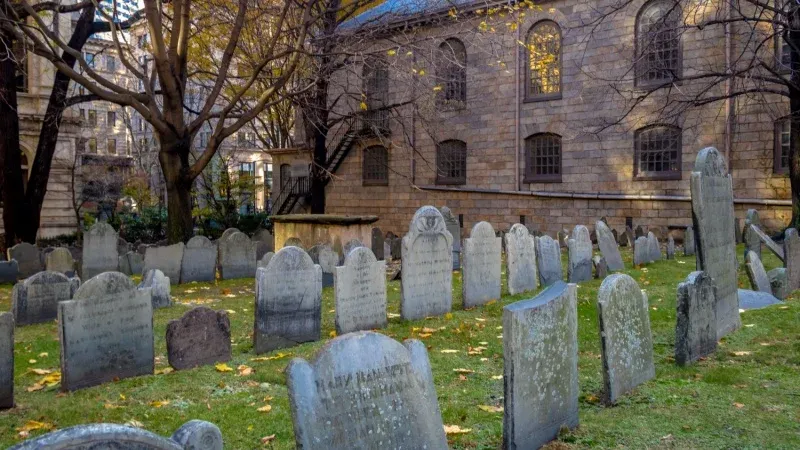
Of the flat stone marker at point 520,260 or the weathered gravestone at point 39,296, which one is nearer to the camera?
the weathered gravestone at point 39,296

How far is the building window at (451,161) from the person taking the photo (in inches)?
1112

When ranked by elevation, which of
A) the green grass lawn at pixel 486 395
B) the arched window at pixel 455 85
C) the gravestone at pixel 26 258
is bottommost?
the green grass lawn at pixel 486 395

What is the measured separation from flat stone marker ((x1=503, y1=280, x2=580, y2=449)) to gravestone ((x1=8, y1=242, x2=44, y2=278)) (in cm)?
1370

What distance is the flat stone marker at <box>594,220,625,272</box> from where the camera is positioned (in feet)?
47.0

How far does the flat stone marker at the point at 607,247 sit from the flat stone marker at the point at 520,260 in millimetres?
2439

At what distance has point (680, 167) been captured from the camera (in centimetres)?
2280

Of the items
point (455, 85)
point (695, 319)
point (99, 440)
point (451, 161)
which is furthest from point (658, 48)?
point (99, 440)

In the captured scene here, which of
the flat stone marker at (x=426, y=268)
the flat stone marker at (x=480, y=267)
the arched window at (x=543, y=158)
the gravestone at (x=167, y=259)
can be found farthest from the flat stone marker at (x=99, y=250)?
the arched window at (x=543, y=158)

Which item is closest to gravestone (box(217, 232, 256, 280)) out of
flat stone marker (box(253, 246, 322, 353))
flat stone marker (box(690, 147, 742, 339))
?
flat stone marker (box(253, 246, 322, 353))

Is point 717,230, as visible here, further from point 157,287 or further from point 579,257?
point 157,287

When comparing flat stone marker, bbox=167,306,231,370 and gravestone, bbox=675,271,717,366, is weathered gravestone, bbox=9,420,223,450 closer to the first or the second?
flat stone marker, bbox=167,306,231,370

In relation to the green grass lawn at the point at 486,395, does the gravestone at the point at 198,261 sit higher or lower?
higher

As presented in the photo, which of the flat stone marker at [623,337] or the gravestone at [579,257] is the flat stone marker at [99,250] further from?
the flat stone marker at [623,337]

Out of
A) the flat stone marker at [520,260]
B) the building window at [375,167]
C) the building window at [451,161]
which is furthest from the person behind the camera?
the building window at [375,167]
